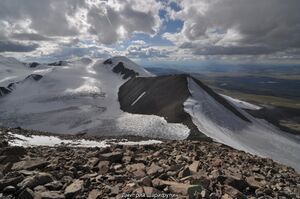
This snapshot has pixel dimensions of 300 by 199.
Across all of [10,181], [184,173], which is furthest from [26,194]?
[184,173]

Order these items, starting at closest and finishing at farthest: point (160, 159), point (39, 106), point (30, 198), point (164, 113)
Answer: point (30, 198), point (160, 159), point (164, 113), point (39, 106)

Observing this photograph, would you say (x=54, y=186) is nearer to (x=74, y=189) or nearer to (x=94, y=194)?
(x=74, y=189)

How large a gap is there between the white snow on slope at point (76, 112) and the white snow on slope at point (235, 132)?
19.7 feet

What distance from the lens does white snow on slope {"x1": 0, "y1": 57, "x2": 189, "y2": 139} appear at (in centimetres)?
5975

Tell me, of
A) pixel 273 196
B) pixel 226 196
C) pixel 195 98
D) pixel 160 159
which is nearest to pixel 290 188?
pixel 273 196

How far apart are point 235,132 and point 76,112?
50214mm

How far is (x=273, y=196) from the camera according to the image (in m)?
10.8

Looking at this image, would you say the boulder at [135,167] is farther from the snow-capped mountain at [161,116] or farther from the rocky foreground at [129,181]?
the snow-capped mountain at [161,116]

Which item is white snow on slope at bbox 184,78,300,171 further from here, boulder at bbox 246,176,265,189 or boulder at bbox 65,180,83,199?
Result: boulder at bbox 65,180,83,199

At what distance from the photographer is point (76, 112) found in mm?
90812

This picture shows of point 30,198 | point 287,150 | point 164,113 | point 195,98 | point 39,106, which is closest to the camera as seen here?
point 30,198

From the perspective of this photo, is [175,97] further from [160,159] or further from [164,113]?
[160,159]

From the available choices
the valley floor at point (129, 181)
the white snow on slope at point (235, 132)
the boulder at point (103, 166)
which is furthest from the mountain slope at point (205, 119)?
the boulder at point (103, 166)

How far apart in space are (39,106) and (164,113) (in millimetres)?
61976
